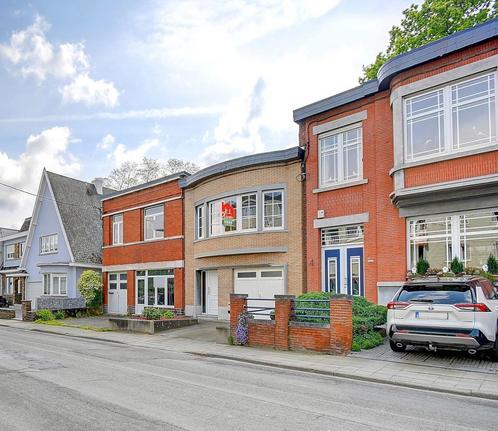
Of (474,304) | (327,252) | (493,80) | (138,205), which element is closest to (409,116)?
(493,80)

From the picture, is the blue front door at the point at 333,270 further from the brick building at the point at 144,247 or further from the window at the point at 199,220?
the brick building at the point at 144,247

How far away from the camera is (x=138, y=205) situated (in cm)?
2773

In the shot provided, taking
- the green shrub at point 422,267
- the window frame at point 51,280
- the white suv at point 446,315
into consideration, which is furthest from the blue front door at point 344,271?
the window frame at point 51,280

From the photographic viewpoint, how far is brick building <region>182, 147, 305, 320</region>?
1917 centimetres

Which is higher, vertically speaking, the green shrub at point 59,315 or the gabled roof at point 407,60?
the gabled roof at point 407,60

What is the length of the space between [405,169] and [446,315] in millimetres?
6022

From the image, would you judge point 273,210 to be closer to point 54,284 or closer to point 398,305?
point 398,305

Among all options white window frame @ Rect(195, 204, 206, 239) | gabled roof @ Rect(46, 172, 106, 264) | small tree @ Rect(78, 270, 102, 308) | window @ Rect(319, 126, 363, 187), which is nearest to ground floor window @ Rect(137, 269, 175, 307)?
white window frame @ Rect(195, 204, 206, 239)

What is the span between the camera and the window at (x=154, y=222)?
86.4 feet

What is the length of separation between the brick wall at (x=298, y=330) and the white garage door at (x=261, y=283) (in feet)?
15.8

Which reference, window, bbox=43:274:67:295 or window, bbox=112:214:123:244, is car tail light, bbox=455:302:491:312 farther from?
window, bbox=43:274:67:295

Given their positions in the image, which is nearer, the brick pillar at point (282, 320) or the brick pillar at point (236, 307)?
the brick pillar at point (282, 320)

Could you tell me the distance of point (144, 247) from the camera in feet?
88.7

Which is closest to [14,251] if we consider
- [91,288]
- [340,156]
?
[91,288]
